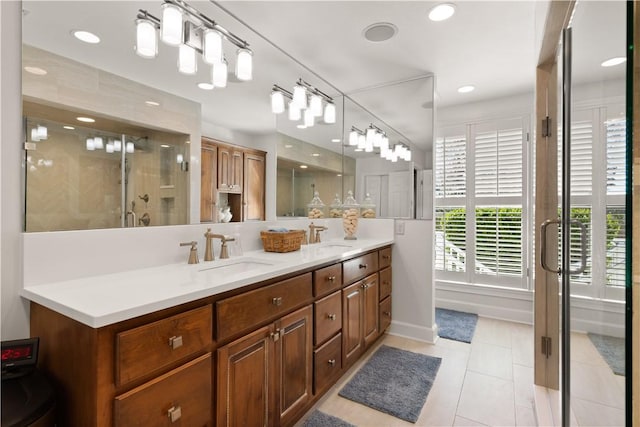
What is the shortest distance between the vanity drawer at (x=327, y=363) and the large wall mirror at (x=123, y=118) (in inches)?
39.5

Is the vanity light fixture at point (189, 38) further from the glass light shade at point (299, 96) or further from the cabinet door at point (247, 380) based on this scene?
the cabinet door at point (247, 380)

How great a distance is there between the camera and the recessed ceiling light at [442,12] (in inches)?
72.7

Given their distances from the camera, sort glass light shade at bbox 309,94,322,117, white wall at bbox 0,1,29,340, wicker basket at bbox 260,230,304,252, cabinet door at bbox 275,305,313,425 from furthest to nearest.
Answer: glass light shade at bbox 309,94,322,117
wicker basket at bbox 260,230,304,252
cabinet door at bbox 275,305,313,425
white wall at bbox 0,1,29,340

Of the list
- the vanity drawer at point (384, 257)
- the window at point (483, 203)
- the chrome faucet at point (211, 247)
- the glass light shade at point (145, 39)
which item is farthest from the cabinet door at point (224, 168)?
the window at point (483, 203)

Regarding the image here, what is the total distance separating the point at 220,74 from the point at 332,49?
975mm

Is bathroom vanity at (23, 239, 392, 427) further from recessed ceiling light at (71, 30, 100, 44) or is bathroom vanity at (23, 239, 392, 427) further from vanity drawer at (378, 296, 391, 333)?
recessed ceiling light at (71, 30, 100, 44)

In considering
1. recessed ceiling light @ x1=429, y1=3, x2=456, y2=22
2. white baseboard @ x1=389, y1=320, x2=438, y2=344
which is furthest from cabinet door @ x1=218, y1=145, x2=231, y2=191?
white baseboard @ x1=389, y1=320, x2=438, y2=344

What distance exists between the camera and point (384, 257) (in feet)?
8.94

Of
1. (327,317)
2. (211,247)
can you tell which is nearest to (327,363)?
(327,317)

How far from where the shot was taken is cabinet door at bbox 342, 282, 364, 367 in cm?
203

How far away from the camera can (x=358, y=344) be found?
7.31 feet

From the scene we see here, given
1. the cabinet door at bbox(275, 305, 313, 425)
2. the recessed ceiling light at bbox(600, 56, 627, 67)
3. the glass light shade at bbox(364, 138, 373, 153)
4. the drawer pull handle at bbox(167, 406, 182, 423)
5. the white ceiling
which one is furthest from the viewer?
the glass light shade at bbox(364, 138, 373, 153)

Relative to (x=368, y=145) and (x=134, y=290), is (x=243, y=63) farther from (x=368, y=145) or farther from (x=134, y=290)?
(x=368, y=145)

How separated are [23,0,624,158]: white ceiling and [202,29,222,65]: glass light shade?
0.09 m
